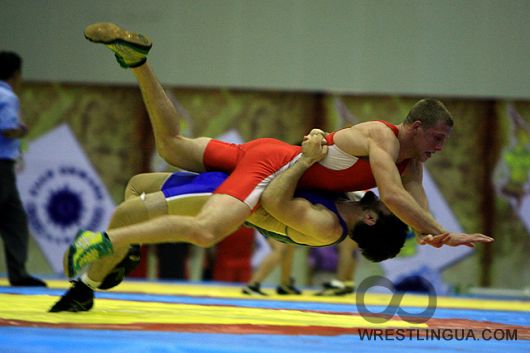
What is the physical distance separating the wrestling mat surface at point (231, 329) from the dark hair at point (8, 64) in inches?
82.2

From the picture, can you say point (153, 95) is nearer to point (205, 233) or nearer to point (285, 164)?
point (285, 164)

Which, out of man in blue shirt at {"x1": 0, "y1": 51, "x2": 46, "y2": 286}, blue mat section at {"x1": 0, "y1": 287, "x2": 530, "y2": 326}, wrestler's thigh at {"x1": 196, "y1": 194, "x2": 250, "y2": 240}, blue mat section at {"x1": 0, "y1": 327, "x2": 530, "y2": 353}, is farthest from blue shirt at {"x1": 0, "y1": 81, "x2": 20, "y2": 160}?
blue mat section at {"x1": 0, "y1": 327, "x2": 530, "y2": 353}

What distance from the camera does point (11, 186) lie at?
6.04 metres

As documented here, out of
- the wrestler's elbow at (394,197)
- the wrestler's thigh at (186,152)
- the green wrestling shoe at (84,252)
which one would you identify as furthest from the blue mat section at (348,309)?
the green wrestling shoe at (84,252)

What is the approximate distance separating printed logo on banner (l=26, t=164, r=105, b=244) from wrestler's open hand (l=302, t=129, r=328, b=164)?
19.3 ft

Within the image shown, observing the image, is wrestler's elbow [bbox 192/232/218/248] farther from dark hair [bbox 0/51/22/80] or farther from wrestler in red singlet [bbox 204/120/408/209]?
dark hair [bbox 0/51/22/80]

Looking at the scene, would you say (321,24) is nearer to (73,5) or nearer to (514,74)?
(514,74)

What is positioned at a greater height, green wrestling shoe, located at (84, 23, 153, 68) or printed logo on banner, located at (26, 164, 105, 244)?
green wrestling shoe, located at (84, 23, 153, 68)

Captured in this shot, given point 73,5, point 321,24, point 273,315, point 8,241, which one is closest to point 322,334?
point 273,315

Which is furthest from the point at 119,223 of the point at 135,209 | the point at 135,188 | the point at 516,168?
the point at 516,168

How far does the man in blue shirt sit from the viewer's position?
591 centimetres

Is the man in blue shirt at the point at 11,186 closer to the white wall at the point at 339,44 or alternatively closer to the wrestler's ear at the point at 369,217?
the wrestler's ear at the point at 369,217

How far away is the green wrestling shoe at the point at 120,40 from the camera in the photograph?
3943mm

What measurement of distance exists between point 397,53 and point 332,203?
5849 mm
